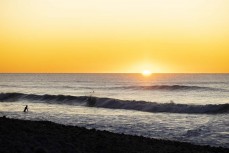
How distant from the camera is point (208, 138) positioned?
22406 millimetres

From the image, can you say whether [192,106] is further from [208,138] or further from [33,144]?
[33,144]

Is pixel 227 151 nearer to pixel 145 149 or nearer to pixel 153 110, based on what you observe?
pixel 145 149

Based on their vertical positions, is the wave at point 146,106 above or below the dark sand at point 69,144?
above

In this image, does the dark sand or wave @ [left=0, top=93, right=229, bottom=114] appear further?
wave @ [left=0, top=93, right=229, bottom=114]

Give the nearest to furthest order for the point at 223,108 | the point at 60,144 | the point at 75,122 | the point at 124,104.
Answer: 1. the point at 60,144
2. the point at 75,122
3. the point at 223,108
4. the point at 124,104

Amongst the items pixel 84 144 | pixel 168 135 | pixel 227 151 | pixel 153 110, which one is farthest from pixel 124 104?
pixel 84 144

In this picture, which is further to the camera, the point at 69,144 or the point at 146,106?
the point at 146,106

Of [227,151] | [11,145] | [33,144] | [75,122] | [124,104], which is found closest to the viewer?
[11,145]

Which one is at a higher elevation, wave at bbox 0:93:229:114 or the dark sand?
wave at bbox 0:93:229:114

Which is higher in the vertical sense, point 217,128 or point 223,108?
point 223,108

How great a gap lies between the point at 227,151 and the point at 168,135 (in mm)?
5669

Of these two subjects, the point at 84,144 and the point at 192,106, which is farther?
the point at 192,106

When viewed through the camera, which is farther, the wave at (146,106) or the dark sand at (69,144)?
the wave at (146,106)

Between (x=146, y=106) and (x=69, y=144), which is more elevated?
(x=146, y=106)
